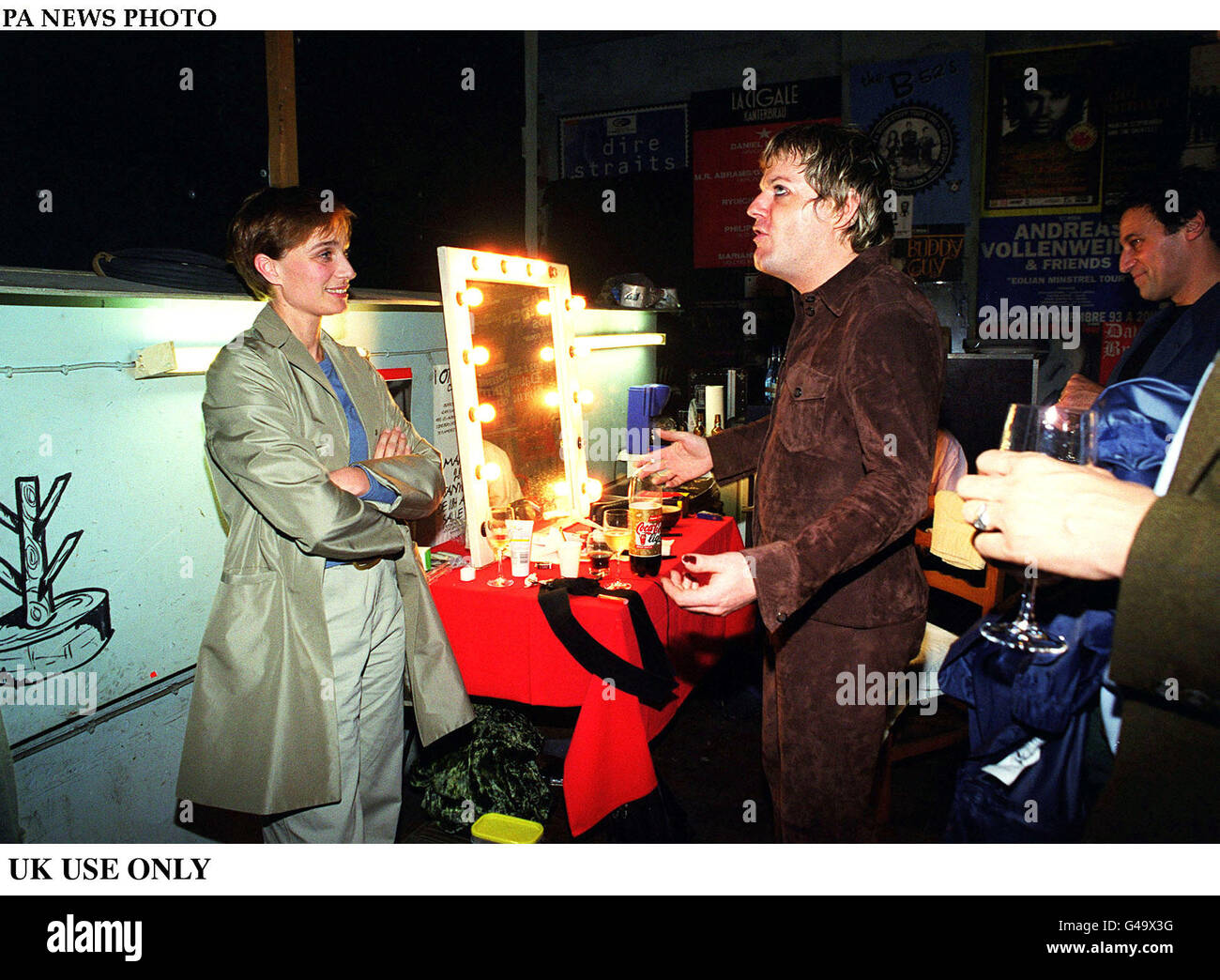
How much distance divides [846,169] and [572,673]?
1658 mm

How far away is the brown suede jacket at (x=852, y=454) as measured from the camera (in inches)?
62.6

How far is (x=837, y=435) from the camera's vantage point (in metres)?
1.83

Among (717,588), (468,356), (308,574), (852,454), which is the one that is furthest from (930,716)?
(308,574)

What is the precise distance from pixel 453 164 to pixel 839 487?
3.27 meters

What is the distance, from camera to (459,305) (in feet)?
8.61

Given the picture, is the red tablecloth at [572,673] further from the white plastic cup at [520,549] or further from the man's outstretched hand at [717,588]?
the man's outstretched hand at [717,588]

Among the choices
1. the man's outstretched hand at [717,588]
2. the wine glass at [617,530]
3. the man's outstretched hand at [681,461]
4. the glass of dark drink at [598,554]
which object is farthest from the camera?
the wine glass at [617,530]

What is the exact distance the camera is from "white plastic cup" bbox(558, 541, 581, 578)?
256cm

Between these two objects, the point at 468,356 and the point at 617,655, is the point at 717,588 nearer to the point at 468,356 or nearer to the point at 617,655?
the point at 617,655

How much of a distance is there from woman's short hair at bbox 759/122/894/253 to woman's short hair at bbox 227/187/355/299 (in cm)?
124

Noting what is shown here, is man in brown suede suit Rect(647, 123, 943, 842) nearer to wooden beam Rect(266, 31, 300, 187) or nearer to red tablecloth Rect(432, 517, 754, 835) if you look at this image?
red tablecloth Rect(432, 517, 754, 835)

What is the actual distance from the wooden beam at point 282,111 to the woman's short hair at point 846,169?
1.99m

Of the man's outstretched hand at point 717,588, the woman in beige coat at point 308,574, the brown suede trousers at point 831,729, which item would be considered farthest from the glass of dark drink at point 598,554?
the man's outstretched hand at point 717,588
